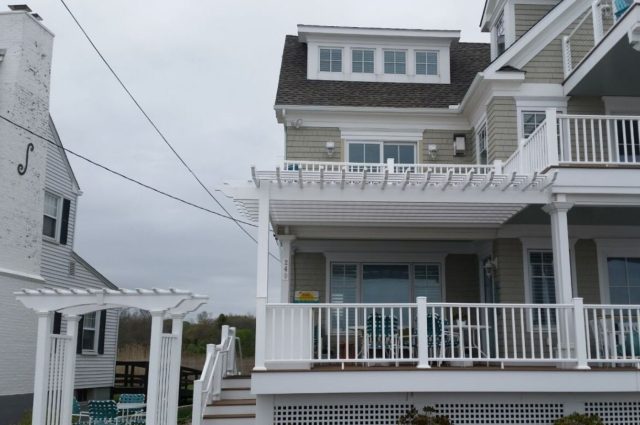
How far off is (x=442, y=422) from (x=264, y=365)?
244 cm

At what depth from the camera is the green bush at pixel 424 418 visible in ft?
27.4

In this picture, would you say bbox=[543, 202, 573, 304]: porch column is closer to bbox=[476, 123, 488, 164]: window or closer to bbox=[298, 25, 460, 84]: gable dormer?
bbox=[476, 123, 488, 164]: window

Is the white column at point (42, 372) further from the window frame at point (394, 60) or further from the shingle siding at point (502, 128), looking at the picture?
the window frame at point (394, 60)

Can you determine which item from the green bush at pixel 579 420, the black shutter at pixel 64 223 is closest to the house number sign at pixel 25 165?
the black shutter at pixel 64 223

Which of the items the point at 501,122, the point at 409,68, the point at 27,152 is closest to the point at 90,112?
the point at 27,152

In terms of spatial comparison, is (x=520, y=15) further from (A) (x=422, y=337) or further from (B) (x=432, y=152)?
(A) (x=422, y=337)

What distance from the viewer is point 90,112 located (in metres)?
20.0

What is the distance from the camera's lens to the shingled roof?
1395 cm

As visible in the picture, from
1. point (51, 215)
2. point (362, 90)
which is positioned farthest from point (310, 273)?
point (51, 215)

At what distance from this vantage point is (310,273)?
A: 13492 millimetres

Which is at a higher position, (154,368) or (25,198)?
(25,198)

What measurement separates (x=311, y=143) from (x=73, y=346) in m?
6.75

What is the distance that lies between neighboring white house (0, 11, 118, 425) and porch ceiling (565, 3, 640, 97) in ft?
38.4

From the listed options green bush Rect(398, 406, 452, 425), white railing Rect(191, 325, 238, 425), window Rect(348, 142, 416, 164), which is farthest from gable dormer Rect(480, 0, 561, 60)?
white railing Rect(191, 325, 238, 425)
